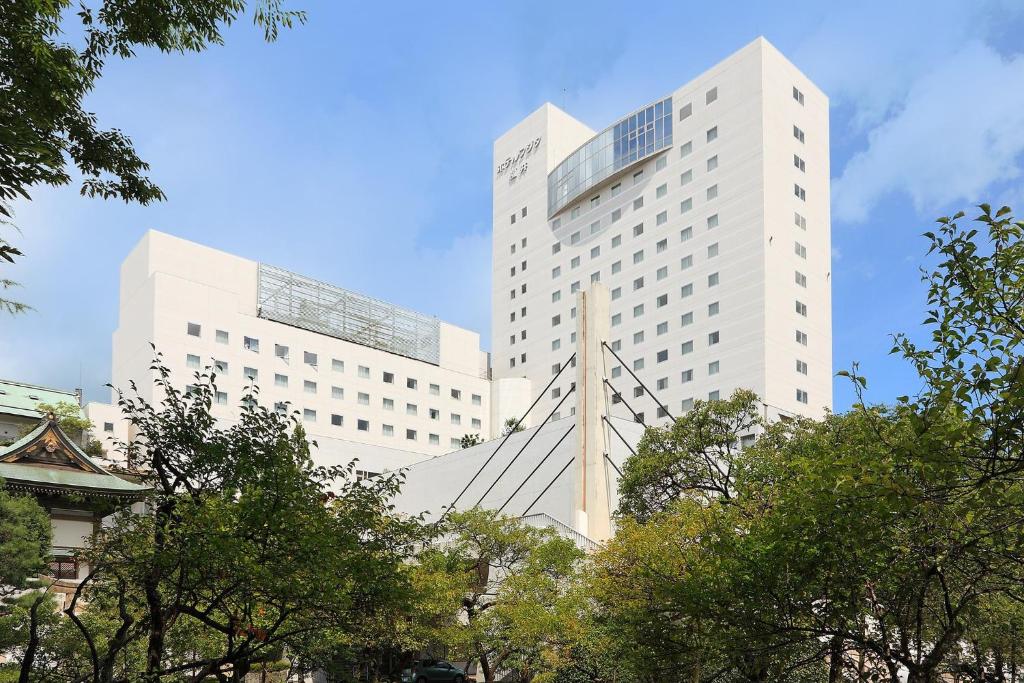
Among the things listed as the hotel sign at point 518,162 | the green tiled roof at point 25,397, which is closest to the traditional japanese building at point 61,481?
the green tiled roof at point 25,397

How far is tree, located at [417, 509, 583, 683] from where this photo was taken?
26891mm

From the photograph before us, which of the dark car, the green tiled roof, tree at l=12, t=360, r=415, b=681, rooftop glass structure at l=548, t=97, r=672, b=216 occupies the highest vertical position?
rooftop glass structure at l=548, t=97, r=672, b=216

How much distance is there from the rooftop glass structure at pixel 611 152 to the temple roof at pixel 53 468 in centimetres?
4367

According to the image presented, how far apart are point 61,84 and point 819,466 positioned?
31.6 feet

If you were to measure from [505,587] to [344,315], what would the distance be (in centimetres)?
5276

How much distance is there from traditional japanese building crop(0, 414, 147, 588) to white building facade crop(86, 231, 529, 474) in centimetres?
1663

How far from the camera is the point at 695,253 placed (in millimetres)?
67438

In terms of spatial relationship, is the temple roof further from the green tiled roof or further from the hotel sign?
the hotel sign

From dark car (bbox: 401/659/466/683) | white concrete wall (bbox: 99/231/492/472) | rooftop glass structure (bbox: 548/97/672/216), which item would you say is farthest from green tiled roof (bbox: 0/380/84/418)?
rooftop glass structure (bbox: 548/97/672/216)

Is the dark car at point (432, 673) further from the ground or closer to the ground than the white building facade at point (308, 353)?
closer to the ground

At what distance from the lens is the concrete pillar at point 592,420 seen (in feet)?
128

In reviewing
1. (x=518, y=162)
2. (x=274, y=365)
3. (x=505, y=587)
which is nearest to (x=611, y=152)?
(x=518, y=162)

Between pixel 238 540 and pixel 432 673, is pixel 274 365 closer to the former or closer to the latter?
pixel 432 673

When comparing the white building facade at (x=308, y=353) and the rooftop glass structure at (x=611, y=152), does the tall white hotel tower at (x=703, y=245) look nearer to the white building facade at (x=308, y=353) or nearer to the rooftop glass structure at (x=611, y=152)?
the rooftop glass structure at (x=611, y=152)
